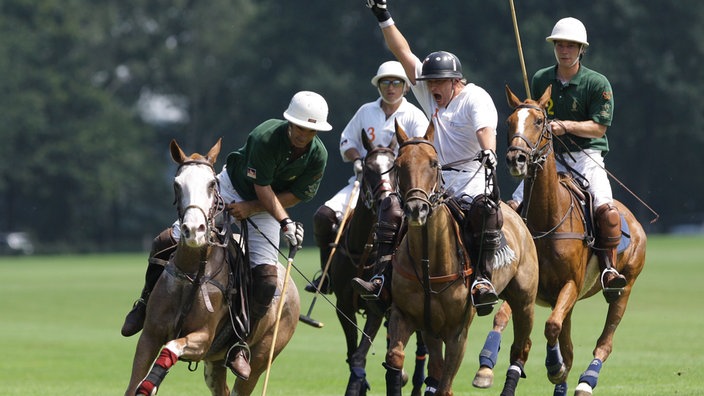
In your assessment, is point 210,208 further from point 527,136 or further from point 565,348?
point 565,348

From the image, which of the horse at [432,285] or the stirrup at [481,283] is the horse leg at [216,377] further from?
the stirrup at [481,283]

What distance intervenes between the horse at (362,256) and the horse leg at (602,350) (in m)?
Answer: 1.70

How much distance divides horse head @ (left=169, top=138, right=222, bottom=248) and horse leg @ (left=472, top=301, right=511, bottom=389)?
2.58m

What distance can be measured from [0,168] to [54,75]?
18.5 feet

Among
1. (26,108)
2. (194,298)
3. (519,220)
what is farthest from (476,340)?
(26,108)

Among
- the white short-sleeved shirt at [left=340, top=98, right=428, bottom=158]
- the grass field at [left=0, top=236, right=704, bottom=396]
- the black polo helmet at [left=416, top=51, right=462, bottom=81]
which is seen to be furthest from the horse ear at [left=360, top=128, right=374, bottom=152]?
the grass field at [left=0, top=236, right=704, bottom=396]

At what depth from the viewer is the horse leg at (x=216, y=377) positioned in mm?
11305

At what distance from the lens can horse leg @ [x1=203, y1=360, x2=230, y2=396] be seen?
1130 cm

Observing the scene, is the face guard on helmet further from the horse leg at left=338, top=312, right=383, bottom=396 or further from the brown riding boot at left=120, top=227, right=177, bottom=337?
the brown riding boot at left=120, top=227, right=177, bottom=337

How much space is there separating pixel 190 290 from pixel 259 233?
1.38 metres

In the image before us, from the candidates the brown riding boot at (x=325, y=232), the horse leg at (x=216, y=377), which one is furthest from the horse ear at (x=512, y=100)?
the horse leg at (x=216, y=377)

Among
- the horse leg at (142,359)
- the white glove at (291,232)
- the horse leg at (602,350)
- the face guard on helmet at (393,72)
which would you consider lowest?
the horse leg at (602,350)

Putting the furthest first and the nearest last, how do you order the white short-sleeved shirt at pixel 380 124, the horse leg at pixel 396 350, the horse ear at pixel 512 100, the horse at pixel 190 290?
the white short-sleeved shirt at pixel 380 124
the horse ear at pixel 512 100
the horse leg at pixel 396 350
the horse at pixel 190 290

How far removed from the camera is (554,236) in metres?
12.0
